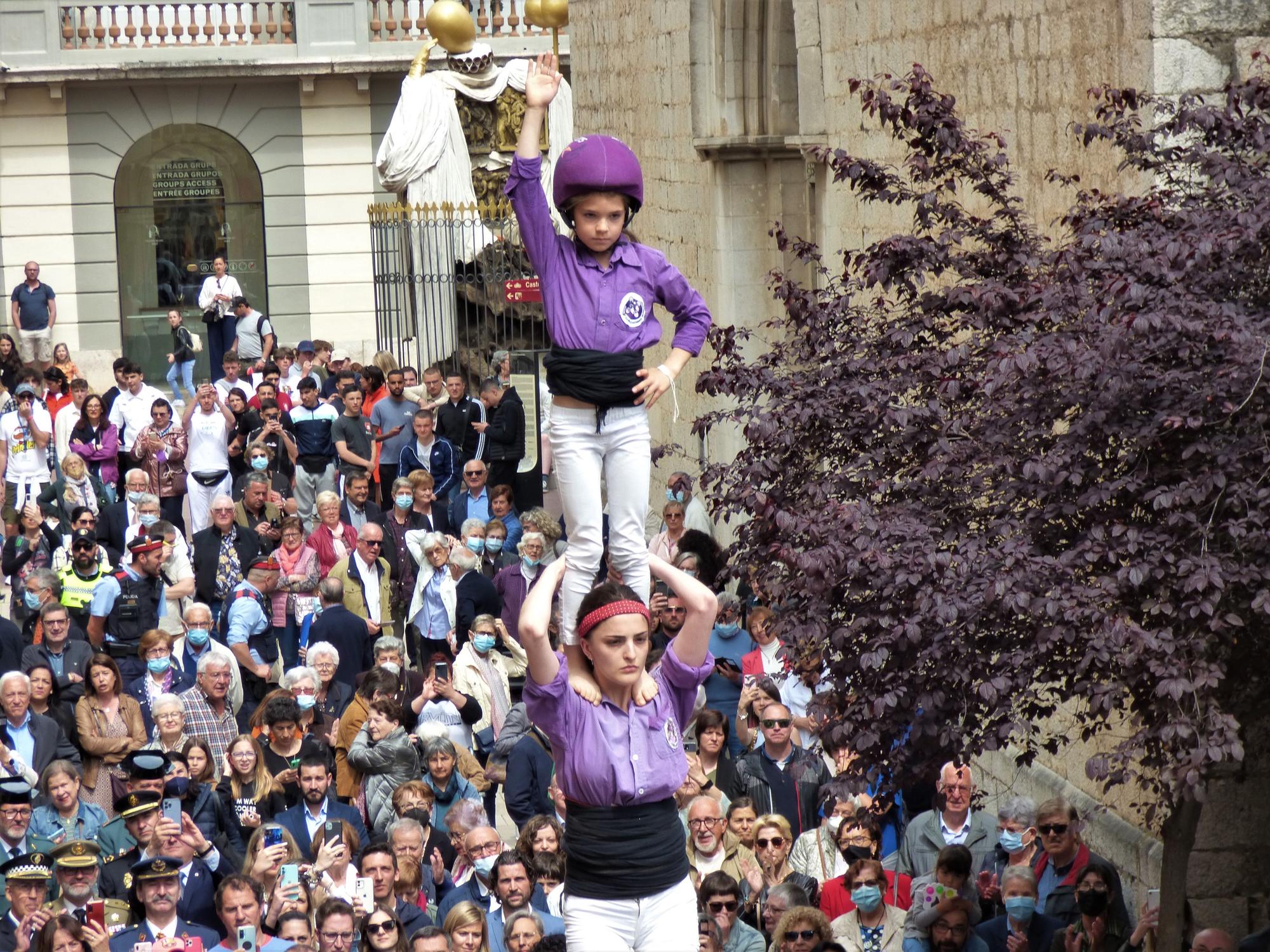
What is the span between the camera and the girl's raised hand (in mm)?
5742

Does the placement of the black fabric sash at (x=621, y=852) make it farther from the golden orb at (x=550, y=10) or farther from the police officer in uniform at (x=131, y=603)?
the golden orb at (x=550, y=10)

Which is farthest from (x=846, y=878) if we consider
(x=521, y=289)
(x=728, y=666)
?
(x=521, y=289)

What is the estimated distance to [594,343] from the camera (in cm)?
577

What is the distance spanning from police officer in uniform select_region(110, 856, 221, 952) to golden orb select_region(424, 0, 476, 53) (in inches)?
661

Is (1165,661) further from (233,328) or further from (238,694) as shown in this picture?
(233,328)

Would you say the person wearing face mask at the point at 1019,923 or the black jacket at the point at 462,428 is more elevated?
the black jacket at the point at 462,428

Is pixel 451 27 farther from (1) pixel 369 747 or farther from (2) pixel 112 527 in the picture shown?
(1) pixel 369 747

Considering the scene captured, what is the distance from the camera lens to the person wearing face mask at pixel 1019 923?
8.45m

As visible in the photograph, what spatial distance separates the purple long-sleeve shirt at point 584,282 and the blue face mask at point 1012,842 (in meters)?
4.48

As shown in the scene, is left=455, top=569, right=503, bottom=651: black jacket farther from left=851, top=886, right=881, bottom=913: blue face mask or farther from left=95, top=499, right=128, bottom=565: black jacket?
left=851, top=886, right=881, bottom=913: blue face mask

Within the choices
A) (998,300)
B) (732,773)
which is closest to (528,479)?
(732,773)

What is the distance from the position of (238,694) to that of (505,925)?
3851 mm

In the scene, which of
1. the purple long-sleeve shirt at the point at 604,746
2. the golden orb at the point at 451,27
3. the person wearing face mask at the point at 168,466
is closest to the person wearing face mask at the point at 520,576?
the person wearing face mask at the point at 168,466

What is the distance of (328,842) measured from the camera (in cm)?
927
